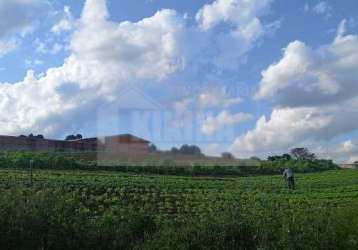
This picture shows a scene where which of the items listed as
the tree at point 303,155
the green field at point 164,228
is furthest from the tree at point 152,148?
the tree at point 303,155

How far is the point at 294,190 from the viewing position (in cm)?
3031

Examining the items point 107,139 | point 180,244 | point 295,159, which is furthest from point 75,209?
point 295,159

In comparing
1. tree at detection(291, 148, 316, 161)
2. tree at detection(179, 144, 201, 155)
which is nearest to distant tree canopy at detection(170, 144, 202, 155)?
tree at detection(179, 144, 201, 155)

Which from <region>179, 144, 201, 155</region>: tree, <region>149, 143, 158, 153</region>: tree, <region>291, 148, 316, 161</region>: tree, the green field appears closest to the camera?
the green field

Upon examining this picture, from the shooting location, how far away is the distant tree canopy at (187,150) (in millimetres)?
17312

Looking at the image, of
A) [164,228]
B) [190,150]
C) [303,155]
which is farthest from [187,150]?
[303,155]

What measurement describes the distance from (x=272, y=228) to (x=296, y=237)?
0.56 meters

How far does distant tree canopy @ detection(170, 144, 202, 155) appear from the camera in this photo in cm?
1731

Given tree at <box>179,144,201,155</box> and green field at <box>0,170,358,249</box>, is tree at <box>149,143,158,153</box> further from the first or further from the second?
green field at <box>0,170,358,249</box>

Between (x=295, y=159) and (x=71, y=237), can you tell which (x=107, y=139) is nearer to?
(x=71, y=237)

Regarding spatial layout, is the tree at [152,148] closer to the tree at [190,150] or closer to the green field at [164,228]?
the tree at [190,150]

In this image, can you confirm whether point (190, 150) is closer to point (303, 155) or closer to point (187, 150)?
point (187, 150)

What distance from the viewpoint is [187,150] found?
1753 centimetres

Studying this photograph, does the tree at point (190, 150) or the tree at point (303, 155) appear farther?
the tree at point (303, 155)
